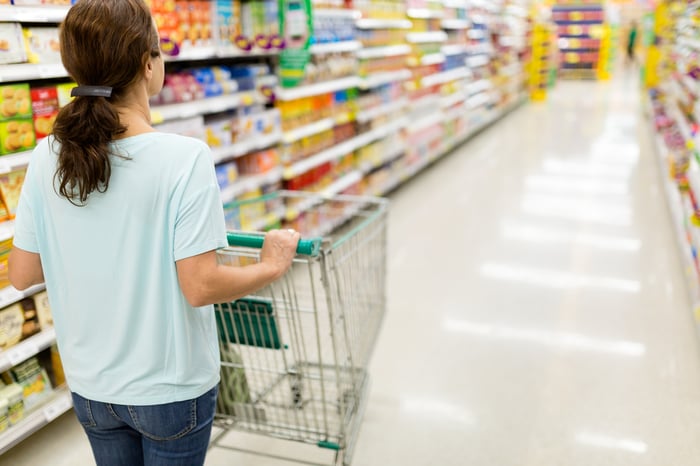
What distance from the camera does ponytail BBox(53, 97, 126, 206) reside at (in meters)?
1.16

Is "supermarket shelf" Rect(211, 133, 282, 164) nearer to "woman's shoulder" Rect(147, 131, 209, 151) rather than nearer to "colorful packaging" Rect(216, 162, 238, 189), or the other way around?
"colorful packaging" Rect(216, 162, 238, 189)

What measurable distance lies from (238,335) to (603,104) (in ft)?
46.7

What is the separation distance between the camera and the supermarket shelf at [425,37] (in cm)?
722

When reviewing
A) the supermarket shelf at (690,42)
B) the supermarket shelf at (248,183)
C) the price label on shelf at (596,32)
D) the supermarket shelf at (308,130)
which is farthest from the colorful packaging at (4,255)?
the price label on shelf at (596,32)

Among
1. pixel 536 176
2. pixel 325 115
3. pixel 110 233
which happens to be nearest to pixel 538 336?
pixel 325 115

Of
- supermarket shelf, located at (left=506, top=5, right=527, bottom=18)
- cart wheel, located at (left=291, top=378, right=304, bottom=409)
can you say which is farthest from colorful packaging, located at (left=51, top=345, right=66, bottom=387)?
supermarket shelf, located at (left=506, top=5, right=527, bottom=18)

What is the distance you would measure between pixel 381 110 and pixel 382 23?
2.96ft

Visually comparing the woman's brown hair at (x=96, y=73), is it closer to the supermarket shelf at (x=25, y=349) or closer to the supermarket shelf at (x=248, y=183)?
the supermarket shelf at (x=25, y=349)

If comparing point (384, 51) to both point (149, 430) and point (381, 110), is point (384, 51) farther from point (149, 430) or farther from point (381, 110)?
point (149, 430)

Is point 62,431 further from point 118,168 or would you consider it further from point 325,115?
point 325,115

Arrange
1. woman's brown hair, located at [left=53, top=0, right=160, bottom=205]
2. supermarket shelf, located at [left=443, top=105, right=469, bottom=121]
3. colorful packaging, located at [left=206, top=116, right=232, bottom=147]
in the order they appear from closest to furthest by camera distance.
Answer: woman's brown hair, located at [left=53, top=0, right=160, bottom=205], colorful packaging, located at [left=206, top=116, right=232, bottom=147], supermarket shelf, located at [left=443, top=105, right=469, bottom=121]

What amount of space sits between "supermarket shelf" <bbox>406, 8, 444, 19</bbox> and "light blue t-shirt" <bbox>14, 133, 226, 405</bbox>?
6378 mm

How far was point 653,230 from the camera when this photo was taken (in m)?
5.51

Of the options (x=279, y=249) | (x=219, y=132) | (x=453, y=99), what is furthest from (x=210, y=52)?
(x=453, y=99)
